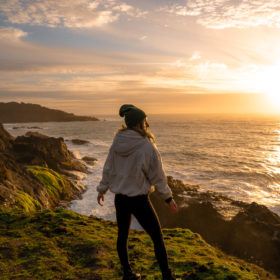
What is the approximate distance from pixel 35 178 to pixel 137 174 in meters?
18.7

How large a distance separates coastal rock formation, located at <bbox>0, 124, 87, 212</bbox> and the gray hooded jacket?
784 centimetres

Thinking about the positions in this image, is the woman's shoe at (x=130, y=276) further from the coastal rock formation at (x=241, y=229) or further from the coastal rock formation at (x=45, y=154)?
the coastal rock formation at (x=45, y=154)

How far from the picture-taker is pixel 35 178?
22625 millimetres

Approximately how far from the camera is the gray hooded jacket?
17.0 ft

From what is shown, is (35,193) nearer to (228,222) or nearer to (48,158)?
(228,222)

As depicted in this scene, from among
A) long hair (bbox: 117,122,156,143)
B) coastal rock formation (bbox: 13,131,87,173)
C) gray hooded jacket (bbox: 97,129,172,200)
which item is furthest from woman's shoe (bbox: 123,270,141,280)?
coastal rock formation (bbox: 13,131,87,173)

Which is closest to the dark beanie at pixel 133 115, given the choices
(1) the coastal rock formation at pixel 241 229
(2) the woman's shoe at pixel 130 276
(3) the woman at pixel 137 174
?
(3) the woman at pixel 137 174

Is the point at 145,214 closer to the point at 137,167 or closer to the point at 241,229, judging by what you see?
the point at 137,167

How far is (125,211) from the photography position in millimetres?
5461

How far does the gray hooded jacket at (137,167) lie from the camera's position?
5184 millimetres

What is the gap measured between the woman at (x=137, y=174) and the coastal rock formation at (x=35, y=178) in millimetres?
7708

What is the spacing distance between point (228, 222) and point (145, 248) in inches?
390

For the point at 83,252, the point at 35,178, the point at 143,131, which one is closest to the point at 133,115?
the point at 143,131

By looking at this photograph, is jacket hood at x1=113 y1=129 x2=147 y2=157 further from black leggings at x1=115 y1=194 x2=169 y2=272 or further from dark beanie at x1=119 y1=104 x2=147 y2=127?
black leggings at x1=115 y1=194 x2=169 y2=272
